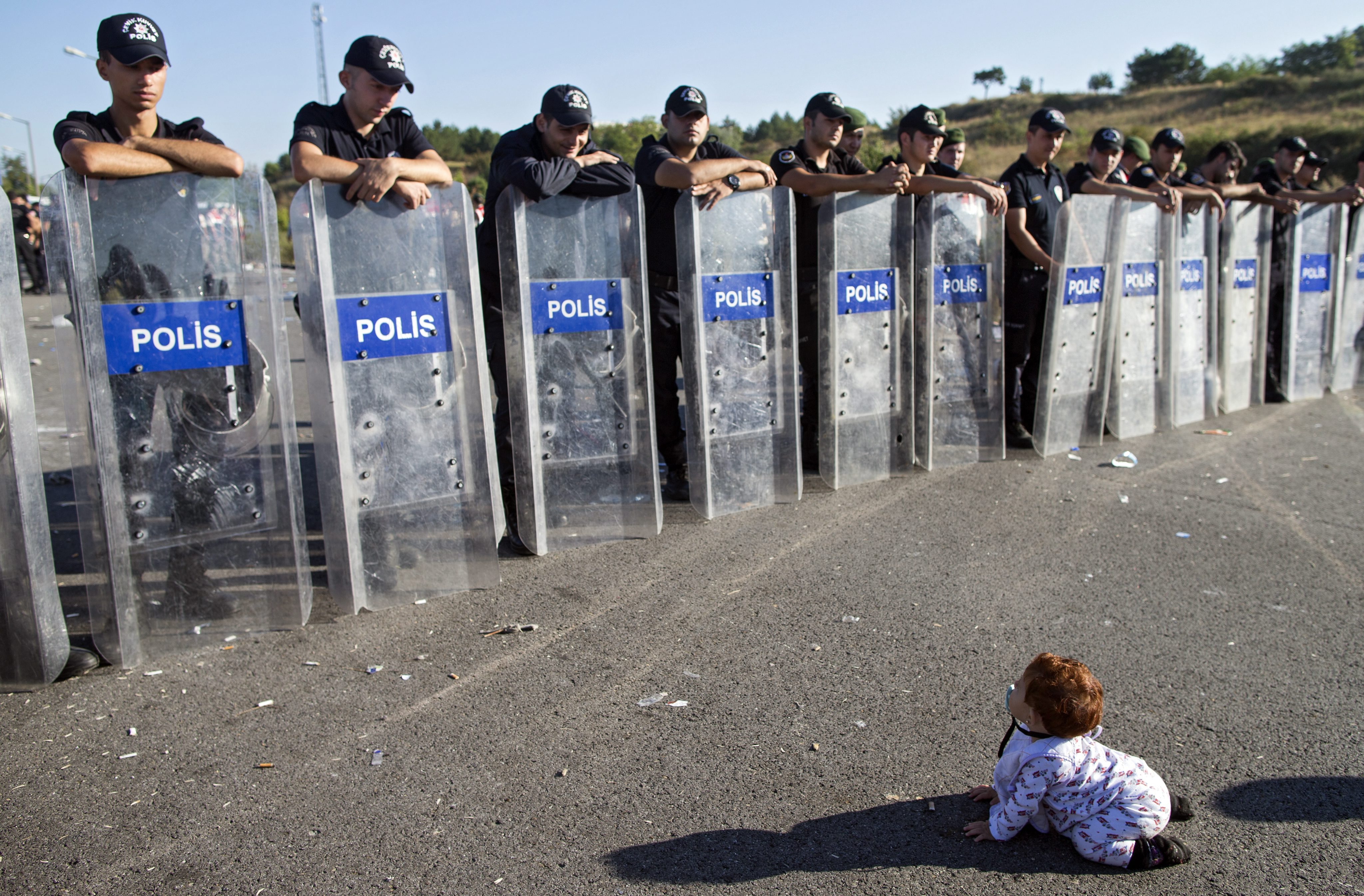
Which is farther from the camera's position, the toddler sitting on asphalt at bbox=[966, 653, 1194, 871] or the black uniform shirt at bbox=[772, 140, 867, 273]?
the black uniform shirt at bbox=[772, 140, 867, 273]

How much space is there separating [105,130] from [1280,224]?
827 centimetres

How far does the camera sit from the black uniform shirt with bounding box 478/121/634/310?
4.19 m

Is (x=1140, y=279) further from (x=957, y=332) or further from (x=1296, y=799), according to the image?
(x=1296, y=799)

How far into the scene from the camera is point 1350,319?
8547 mm

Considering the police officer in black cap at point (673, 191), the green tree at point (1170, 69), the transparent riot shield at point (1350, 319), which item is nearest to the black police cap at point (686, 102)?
the police officer in black cap at point (673, 191)

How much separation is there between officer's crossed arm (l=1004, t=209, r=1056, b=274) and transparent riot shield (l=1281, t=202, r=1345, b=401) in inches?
115

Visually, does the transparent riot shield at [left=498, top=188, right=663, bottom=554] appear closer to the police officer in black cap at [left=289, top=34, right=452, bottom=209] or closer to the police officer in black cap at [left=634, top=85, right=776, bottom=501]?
the police officer in black cap at [left=634, top=85, right=776, bottom=501]

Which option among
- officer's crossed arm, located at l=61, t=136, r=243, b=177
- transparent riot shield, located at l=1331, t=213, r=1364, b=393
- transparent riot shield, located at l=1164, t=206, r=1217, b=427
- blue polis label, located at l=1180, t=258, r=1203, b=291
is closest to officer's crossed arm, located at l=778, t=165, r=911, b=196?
transparent riot shield, located at l=1164, t=206, r=1217, b=427

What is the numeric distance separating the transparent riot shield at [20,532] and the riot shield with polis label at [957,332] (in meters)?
4.49

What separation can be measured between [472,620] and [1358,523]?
14.8 ft

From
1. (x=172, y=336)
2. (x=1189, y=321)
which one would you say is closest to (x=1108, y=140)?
(x=1189, y=321)

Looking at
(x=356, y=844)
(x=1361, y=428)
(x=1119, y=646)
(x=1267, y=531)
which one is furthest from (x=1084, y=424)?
(x=356, y=844)

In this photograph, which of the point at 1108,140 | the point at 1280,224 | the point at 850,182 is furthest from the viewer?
the point at 1280,224

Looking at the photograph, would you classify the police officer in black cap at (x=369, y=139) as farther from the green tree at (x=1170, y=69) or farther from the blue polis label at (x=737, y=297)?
the green tree at (x=1170, y=69)
